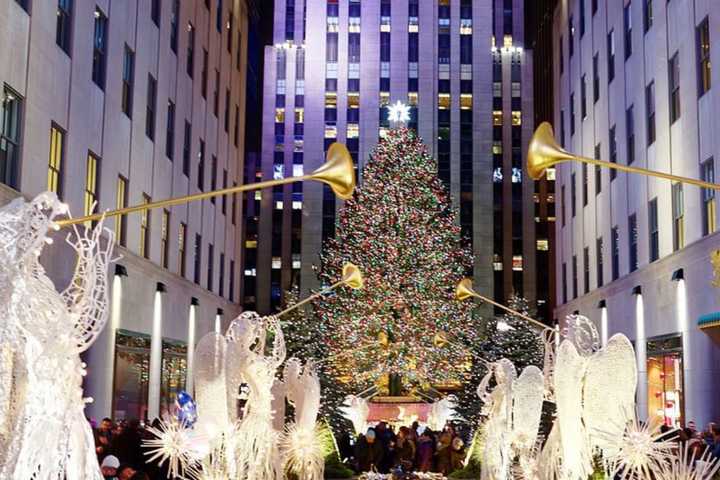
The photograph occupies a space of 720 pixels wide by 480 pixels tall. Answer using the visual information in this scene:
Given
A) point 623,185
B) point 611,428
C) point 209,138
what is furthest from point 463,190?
point 611,428

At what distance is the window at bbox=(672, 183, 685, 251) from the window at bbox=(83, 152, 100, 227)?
637 inches

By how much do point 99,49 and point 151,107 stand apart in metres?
6.11

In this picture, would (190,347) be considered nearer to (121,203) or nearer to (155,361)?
(155,361)

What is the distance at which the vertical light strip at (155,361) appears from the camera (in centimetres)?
3186

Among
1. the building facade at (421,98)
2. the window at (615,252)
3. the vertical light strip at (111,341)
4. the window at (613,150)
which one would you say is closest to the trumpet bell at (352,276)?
the vertical light strip at (111,341)

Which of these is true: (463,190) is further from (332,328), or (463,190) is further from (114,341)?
(114,341)

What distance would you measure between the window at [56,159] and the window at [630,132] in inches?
775

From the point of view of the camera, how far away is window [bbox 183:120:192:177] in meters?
38.0

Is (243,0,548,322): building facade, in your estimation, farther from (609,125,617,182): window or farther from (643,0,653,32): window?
(643,0,653,32): window

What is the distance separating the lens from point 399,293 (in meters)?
42.5

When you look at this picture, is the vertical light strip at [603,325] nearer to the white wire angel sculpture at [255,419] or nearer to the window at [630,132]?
the window at [630,132]

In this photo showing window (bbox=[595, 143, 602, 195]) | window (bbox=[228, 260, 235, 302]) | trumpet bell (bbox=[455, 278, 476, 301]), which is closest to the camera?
trumpet bell (bbox=[455, 278, 476, 301])

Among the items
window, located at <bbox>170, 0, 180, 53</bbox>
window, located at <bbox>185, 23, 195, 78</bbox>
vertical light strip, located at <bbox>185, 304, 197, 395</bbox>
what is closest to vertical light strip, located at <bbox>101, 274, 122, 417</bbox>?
vertical light strip, located at <bbox>185, 304, 197, 395</bbox>

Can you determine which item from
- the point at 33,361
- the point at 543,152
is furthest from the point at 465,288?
the point at 33,361
